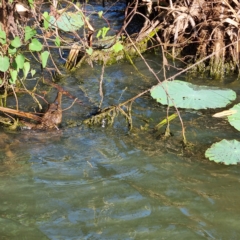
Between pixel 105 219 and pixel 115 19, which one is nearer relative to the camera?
pixel 105 219

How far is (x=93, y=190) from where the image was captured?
298 cm

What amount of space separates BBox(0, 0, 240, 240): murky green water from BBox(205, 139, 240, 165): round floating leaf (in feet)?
0.21

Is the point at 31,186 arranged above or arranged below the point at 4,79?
below

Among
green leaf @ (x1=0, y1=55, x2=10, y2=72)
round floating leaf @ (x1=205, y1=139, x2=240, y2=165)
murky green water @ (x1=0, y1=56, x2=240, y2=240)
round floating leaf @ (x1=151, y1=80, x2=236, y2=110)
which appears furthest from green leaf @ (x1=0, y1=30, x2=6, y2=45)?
round floating leaf @ (x1=205, y1=139, x2=240, y2=165)

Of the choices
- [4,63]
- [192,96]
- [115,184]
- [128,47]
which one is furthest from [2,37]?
[128,47]

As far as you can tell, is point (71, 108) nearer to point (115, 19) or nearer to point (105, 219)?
point (105, 219)

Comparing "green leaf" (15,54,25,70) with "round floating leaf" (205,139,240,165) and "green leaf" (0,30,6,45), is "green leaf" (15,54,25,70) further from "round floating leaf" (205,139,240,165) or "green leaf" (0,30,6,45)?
"round floating leaf" (205,139,240,165)

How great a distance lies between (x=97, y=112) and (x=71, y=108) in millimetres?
314

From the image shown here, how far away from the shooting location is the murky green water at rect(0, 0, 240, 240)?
2.63 metres

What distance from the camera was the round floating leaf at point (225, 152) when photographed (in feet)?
10.5

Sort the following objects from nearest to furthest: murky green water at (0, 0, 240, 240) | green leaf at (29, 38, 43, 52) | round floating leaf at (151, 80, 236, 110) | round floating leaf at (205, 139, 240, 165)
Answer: murky green water at (0, 0, 240, 240) → round floating leaf at (205, 139, 240, 165) → green leaf at (29, 38, 43, 52) → round floating leaf at (151, 80, 236, 110)

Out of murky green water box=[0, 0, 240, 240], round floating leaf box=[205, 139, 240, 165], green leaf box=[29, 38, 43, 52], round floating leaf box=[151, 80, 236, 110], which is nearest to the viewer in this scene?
murky green water box=[0, 0, 240, 240]

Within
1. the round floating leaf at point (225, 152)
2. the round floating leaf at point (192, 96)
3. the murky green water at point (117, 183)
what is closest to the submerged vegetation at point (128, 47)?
the round floating leaf at point (192, 96)


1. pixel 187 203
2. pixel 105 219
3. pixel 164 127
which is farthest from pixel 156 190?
pixel 164 127
